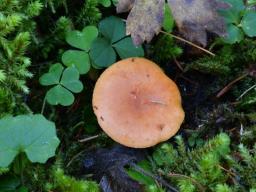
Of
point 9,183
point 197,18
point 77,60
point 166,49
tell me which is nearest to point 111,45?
point 77,60

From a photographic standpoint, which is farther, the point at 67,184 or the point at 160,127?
the point at 160,127

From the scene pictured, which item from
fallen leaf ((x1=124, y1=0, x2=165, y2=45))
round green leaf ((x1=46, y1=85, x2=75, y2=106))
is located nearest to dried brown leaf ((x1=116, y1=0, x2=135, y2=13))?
fallen leaf ((x1=124, y1=0, x2=165, y2=45))

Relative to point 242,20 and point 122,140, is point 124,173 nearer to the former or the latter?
point 122,140

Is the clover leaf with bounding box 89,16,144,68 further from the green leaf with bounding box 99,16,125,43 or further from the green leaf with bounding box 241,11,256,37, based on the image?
the green leaf with bounding box 241,11,256,37

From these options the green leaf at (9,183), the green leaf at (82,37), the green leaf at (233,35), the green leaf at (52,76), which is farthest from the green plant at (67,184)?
the green leaf at (233,35)

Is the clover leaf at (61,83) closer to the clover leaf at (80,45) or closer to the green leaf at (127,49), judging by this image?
the clover leaf at (80,45)

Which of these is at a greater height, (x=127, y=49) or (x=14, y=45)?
(x=14, y=45)

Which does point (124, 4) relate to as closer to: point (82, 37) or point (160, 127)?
point (82, 37)
